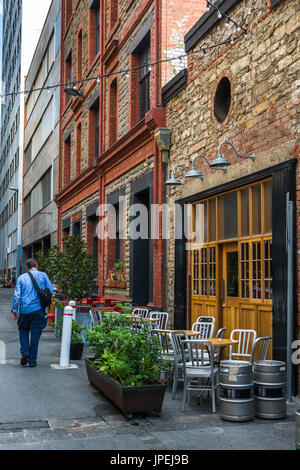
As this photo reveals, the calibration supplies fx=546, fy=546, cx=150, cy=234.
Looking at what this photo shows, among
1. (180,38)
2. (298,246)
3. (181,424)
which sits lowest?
(181,424)

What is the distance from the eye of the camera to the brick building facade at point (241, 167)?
7.76 meters

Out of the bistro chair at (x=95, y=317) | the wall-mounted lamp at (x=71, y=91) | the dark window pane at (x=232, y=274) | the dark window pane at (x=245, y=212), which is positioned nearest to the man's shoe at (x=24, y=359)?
the bistro chair at (x=95, y=317)

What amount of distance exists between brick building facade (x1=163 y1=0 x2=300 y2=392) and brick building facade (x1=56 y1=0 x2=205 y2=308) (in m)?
1.06

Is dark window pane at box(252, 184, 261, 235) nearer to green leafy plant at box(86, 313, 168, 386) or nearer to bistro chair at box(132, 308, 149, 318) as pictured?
green leafy plant at box(86, 313, 168, 386)

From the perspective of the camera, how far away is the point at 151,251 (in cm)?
1297

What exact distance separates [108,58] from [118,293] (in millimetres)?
7501

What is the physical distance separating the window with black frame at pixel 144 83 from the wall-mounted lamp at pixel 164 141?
2.14m

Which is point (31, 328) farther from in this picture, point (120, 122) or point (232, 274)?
point (120, 122)

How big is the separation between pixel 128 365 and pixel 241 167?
415 cm

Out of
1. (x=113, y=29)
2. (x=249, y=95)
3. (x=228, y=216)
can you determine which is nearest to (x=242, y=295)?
(x=228, y=216)

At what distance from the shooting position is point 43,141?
3253 cm

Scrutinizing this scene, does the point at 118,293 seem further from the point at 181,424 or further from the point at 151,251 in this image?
the point at 181,424

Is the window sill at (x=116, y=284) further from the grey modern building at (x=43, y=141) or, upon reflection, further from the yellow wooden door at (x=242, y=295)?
the grey modern building at (x=43, y=141)

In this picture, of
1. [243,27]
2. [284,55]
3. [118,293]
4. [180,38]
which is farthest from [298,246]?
[118,293]
